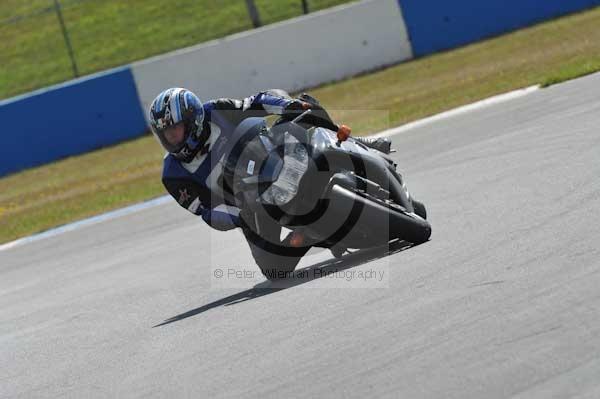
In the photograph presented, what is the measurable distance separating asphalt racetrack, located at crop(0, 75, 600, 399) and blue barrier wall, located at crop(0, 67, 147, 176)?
34.6 ft

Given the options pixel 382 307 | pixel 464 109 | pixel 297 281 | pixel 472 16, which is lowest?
pixel 472 16

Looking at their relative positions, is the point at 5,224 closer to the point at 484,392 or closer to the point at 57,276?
the point at 57,276

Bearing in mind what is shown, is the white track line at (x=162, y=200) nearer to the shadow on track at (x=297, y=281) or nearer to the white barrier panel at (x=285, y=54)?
the shadow on track at (x=297, y=281)

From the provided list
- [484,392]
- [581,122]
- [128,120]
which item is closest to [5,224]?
[128,120]

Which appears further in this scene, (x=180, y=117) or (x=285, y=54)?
(x=285, y=54)

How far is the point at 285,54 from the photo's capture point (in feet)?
72.0

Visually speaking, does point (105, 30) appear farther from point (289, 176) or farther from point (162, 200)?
point (289, 176)

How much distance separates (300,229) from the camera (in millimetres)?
7418

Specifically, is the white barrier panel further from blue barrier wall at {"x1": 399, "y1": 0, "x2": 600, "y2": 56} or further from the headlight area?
the headlight area

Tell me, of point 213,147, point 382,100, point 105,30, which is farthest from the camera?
point 105,30

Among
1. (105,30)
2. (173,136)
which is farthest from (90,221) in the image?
(105,30)

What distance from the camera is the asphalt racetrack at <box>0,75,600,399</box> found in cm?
Answer: 459

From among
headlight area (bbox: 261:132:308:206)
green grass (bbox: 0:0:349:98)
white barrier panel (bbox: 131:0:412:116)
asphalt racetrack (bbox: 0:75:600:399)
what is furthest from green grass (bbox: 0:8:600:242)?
headlight area (bbox: 261:132:308:206)

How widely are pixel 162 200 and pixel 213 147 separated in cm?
714
